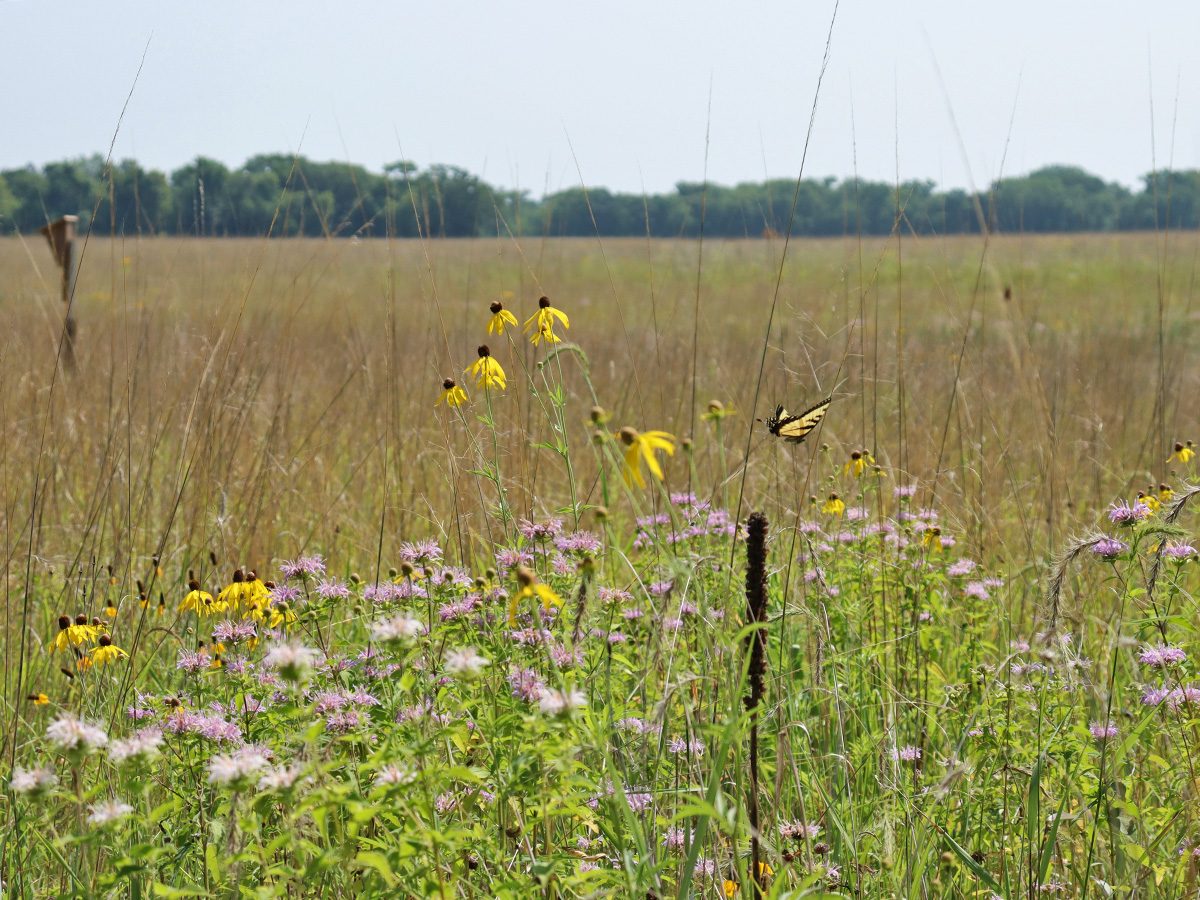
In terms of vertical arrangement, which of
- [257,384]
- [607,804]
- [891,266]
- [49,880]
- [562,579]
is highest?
[891,266]

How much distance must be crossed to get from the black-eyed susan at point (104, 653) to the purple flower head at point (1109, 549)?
6.40ft

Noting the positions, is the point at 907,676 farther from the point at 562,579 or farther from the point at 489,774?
the point at 489,774

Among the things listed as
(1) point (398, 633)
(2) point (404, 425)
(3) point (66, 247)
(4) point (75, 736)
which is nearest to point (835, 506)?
(1) point (398, 633)

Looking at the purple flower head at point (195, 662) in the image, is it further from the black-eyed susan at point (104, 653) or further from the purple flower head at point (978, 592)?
the purple flower head at point (978, 592)

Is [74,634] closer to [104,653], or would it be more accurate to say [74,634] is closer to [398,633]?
[104,653]

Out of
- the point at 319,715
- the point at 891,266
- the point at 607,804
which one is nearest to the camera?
the point at 607,804

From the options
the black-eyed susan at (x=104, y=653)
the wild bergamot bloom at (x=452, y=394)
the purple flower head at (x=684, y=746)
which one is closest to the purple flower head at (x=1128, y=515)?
the purple flower head at (x=684, y=746)

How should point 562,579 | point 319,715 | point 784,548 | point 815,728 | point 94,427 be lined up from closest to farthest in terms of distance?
1. point 319,715
2. point 562,579
3. point 815,728
4. point 784,548
5. point 94,427

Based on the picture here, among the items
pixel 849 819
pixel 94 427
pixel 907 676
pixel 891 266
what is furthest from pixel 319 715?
pixel 891 266

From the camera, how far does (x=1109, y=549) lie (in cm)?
174

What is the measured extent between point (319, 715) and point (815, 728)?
1301 mm

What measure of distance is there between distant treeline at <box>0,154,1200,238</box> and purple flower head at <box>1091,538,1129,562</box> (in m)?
0.99

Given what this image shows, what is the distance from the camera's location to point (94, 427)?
3.99 m

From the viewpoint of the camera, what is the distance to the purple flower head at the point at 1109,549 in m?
1.73
